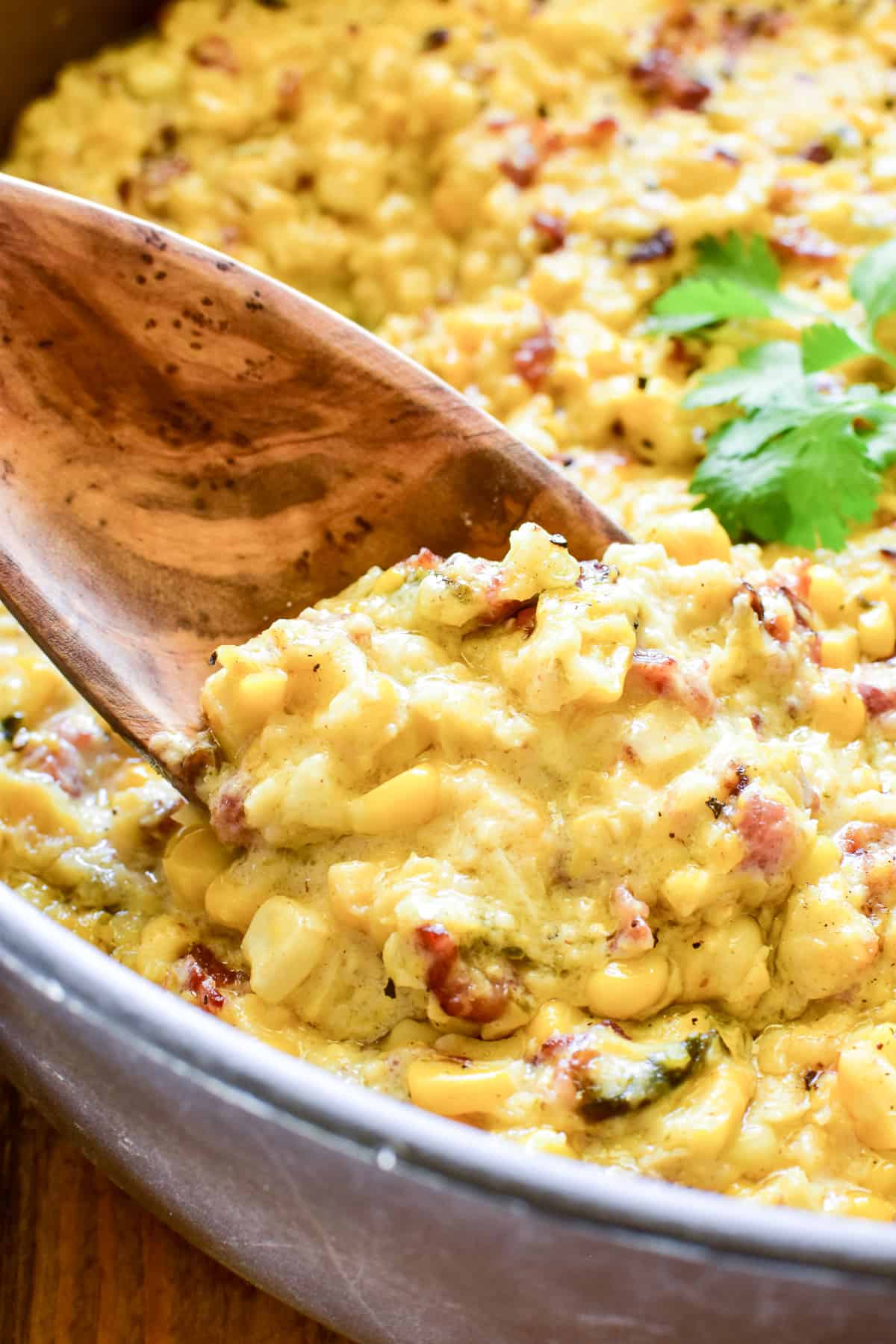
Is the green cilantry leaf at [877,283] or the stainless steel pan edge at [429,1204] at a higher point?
the green cilantry leaf at [877,283]

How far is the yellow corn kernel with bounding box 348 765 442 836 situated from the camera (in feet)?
4.92

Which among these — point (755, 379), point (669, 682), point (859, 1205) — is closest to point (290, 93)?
point (755, 379)

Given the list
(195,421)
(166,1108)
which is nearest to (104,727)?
(195,421)

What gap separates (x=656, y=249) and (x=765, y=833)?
3.98 ft

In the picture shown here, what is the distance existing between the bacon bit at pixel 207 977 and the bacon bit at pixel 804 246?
4.87 feet

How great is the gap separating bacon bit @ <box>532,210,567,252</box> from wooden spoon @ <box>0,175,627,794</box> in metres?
0.68

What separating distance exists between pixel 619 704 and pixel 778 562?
1.44ft

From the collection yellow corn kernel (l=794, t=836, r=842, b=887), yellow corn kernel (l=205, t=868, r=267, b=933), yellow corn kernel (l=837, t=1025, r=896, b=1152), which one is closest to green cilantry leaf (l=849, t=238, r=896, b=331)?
yellow corn kernel (l=794, t=836, r=842, b=887)

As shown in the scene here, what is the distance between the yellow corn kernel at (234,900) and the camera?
1.56 meters

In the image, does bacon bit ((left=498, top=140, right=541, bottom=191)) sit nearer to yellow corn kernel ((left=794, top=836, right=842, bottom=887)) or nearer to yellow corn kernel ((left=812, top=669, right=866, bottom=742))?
yellow corn kernel ((left=812, top=669, right=866, bottom=742))

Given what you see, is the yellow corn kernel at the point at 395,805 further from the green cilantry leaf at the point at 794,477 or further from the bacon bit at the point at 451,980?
the green cilantry leaf at the point at 794,477

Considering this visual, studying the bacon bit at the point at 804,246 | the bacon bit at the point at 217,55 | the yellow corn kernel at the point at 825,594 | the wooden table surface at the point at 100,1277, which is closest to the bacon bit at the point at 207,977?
the wooden table surface at the point at 100,1277

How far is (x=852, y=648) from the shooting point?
5.99 ft

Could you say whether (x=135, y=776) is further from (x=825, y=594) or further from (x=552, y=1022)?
(x=825, y=594)
